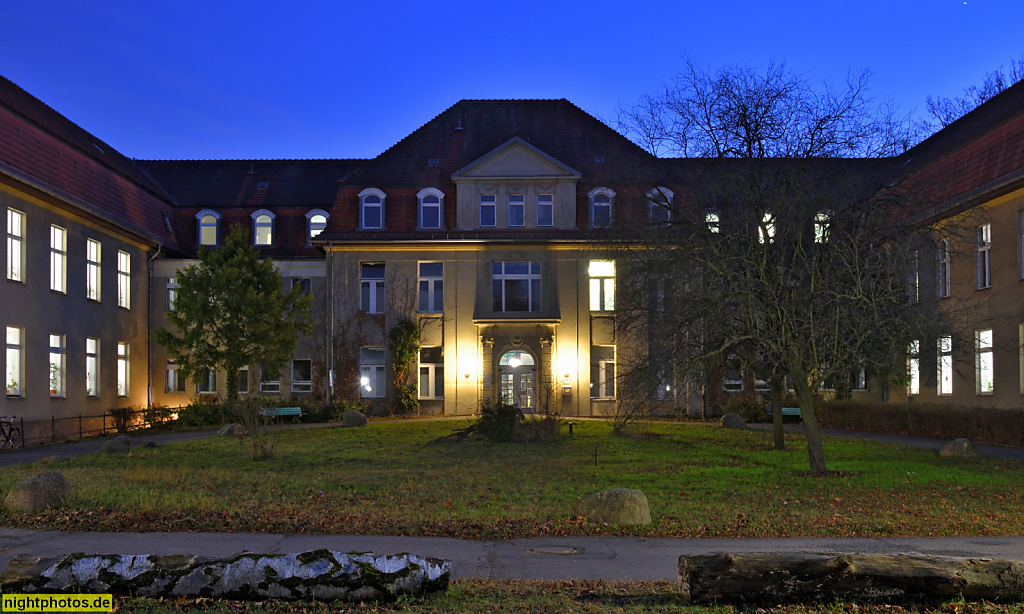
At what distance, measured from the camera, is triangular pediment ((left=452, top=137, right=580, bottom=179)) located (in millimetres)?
37312

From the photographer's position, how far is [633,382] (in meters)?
19.4

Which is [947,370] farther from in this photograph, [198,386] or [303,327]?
[198,386]

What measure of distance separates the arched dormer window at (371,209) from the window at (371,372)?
16.9ft

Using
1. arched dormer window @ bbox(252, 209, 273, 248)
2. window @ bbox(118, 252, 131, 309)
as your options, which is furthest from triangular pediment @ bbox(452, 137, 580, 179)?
window @ bbox(118, 252, 131, 309)

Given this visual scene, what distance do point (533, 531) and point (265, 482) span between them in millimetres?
5908

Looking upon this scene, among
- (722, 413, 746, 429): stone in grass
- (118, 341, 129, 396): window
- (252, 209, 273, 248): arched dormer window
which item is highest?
(252, 209, 273, 248): arched dormer window

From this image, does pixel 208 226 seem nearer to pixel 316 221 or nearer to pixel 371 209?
pixel 316 221

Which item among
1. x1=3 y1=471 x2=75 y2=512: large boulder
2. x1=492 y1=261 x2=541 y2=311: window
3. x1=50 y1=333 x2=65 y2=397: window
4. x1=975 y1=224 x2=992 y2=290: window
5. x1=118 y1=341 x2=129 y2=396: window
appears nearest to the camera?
x1=3 y1=471 x2=75 y2=512: large boulder

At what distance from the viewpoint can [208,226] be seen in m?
40.9

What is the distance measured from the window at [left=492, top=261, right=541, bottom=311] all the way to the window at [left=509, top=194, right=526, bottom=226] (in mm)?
1736

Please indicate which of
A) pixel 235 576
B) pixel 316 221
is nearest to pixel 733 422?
pixel 316 221

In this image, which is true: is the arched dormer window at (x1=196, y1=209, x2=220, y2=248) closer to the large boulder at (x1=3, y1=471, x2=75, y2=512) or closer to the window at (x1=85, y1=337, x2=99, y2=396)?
the window at (x1=85, y1=337, x2=99, y2=396)

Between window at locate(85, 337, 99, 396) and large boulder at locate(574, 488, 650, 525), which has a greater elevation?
window at locate(85, 337, 99, 396)

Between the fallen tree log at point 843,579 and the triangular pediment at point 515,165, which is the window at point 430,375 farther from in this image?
the fallen tree log at point 843,579
